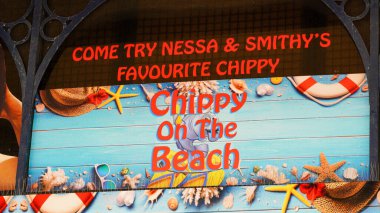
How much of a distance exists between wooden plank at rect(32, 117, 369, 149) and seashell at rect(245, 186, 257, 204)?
99 cm

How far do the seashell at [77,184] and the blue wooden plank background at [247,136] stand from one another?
0.06 metres

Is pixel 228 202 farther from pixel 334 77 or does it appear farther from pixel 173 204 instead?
pixel 334 77

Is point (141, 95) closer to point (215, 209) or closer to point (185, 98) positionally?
point (185, 98)

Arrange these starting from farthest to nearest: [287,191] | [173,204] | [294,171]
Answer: [294,171] → [173,204] → [287,191]

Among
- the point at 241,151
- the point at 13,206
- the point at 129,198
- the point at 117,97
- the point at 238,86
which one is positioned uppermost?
the point at 238,86

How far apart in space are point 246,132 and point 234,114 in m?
0.31

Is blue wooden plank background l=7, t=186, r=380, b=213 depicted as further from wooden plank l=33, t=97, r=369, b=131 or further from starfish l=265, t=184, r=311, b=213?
wooden plank l=33, t=97, r=369, b=131

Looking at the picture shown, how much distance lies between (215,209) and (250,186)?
525 millimetres

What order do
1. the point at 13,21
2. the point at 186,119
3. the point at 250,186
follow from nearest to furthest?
1. the point at 250,186
2. the point at 186,119
3. the point at 13,21

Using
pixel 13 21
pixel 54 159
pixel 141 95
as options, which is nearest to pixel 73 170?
pixel 54 159

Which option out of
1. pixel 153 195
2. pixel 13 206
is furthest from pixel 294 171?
pixel 13 206

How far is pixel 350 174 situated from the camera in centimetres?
1549

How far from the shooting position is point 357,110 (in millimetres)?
15758

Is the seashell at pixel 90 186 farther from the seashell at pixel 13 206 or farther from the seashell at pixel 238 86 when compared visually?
the seashell at pixel 238 86
